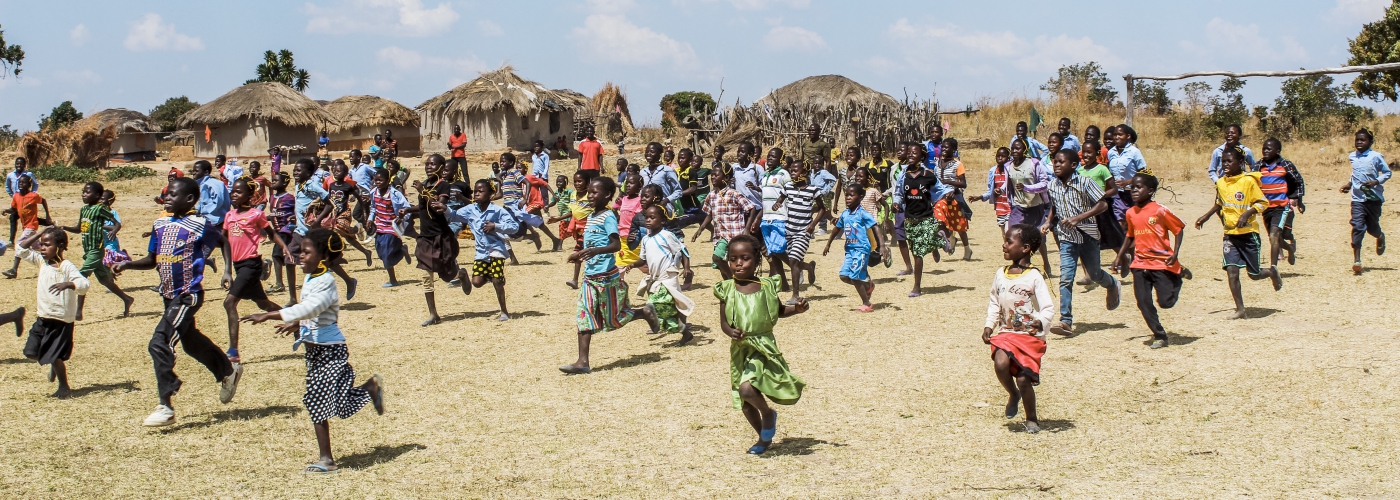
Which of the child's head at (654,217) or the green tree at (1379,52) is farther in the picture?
the green tree at (1379,52)

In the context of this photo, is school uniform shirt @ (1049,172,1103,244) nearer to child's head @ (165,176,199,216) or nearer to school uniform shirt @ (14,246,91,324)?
child's head @ (165,176,199,216)

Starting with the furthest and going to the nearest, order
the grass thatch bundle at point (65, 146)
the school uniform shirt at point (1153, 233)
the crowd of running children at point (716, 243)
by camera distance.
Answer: the grass thatch bundle at point (65, 146), the school uniform shirt at point (1153, 233), the crowd of running children at point (716, 243)

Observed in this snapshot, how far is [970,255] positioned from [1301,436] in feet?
26.9

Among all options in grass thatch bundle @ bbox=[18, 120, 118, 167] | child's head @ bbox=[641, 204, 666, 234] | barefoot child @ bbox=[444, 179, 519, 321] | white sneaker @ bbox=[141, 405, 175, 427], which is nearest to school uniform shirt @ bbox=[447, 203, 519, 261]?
barefoot child @ bbox=[444, 179, 519, 321]

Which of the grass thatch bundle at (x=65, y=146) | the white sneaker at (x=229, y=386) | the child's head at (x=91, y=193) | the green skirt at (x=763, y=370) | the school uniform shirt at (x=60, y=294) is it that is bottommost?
the white sneaker at (x=229, y=386)

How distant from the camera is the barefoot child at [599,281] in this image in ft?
27.2

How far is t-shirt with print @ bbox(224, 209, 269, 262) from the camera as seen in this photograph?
880 centimetres

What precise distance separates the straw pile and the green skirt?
31613 mm

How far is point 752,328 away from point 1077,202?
4.80 m

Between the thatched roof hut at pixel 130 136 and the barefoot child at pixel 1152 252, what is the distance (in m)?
37.5

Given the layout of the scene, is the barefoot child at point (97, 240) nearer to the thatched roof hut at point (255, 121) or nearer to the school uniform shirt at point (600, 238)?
the school uniform shirt at point (600, 238)

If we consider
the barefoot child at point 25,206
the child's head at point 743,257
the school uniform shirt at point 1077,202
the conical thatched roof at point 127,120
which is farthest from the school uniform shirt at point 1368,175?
the conical thatched roof at point 127,120

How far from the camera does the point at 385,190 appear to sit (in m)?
12.3

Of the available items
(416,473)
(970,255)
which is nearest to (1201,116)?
(970,255)
